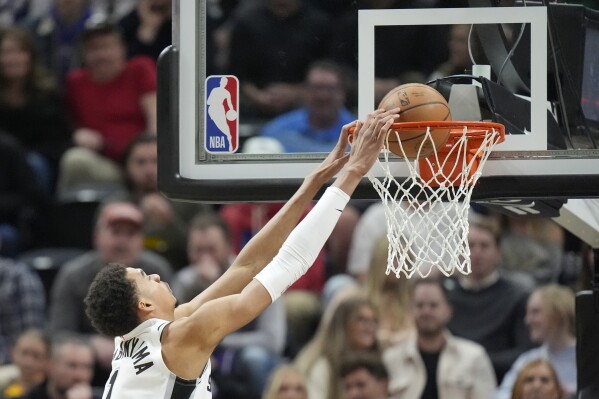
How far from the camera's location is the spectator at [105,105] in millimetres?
8492

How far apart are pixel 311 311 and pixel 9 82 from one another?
9.50ft

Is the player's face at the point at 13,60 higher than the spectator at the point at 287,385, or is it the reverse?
the player's face at the point at 13,60

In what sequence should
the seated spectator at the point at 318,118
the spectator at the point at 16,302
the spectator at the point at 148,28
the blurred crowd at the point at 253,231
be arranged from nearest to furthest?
the seated spectator at the point at 318,118 → the blurred crowd at the point at 253,231 → the spectator at the point at 16,302 → the spectator at the point at 148,28

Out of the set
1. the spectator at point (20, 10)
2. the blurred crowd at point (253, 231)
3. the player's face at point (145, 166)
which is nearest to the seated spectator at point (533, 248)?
the blurred crowd at point (253, 231)

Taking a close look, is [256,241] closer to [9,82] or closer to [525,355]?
[525,355]

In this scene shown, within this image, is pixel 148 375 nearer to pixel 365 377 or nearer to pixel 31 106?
pixel 365 377

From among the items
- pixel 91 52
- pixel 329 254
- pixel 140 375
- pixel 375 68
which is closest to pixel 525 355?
pixel 329 254

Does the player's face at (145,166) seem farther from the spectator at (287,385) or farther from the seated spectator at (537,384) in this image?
the seated spectator at (537,384)

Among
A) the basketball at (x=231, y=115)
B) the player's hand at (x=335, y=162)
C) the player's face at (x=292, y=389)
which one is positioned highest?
the basketball at (x=231, y=115)

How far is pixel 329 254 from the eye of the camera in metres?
7.90

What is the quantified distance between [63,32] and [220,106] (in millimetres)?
4613

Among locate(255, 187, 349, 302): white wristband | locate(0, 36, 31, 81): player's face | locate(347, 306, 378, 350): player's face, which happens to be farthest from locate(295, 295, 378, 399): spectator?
locate(0, 36, 31, 81): player's face

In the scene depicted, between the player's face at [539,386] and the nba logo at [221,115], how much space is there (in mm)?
2342

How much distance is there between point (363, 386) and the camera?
668cm
